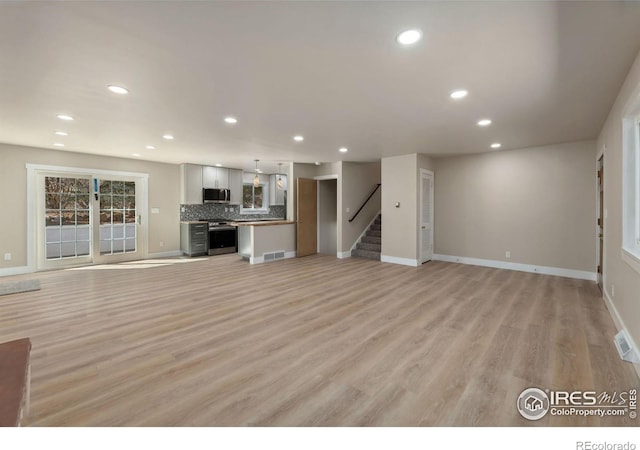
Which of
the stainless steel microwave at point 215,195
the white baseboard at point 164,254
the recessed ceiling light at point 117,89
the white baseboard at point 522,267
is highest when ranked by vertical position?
the recessed ceiling light at point 117,89

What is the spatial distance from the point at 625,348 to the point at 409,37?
10.3 ft

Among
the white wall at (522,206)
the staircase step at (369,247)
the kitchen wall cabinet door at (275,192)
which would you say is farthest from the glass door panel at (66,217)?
the white wall at (522,206)

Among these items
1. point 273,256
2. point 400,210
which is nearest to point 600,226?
point 400,210

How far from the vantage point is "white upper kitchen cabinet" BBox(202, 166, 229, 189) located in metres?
8.22

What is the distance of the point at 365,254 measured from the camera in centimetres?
749

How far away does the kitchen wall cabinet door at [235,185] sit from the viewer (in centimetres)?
881

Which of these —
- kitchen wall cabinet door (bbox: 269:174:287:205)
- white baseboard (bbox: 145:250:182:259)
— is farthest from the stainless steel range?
kitchen wall cabinet door (bbox: 269:174:287:205)

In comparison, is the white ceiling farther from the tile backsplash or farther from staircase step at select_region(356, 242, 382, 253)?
the tile backsplash

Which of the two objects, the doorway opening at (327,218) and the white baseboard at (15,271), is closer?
the white baseboard at (15,271)

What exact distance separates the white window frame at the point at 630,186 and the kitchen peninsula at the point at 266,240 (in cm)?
593

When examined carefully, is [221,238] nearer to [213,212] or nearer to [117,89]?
[213,212]

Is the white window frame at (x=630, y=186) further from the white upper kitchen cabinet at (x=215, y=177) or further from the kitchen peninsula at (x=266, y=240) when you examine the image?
the white upper kitchen cabinet at (x=215, y=177)

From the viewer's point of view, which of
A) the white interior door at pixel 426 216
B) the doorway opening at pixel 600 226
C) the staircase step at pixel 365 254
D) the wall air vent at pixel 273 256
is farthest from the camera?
the staircase step at pixel 365 254
